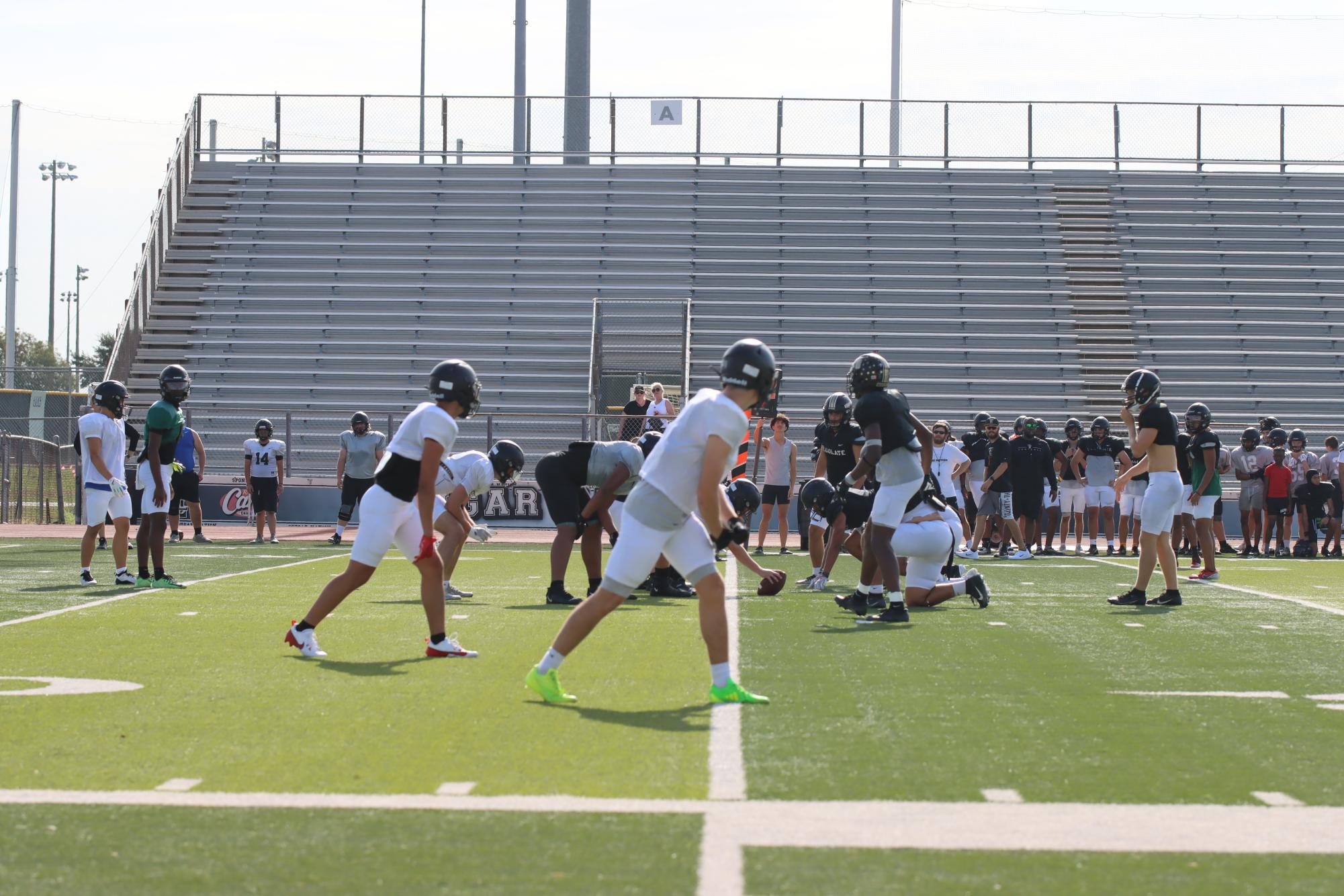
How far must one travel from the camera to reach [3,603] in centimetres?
1116

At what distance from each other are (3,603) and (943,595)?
23.4ft

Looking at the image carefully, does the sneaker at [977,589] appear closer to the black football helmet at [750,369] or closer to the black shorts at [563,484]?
the black shorts at [563,484]

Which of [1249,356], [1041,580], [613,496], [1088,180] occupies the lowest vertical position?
[1041,580]

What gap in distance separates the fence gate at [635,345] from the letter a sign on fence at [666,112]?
4754 millimetres

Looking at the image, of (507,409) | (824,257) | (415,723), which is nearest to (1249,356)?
Answer: (824,257)

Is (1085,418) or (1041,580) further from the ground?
(1085,418)

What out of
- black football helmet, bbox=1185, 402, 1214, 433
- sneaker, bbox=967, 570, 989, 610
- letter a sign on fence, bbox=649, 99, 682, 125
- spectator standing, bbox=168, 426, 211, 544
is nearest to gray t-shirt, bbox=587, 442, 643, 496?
sneaker, bbox=967, 570, 989, 610

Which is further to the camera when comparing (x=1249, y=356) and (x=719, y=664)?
(x=1249, y=356)

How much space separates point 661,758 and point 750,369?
1.81 metres

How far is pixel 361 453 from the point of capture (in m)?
19.9

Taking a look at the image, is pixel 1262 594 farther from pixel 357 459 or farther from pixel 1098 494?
pixel 357 459

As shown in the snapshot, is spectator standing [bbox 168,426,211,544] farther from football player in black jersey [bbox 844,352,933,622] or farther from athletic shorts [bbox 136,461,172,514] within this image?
football player in black jersey [bbox 844,352,933,622]

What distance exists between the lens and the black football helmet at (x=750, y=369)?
6.43 meters

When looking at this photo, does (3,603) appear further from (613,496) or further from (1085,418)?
(1085,418)
